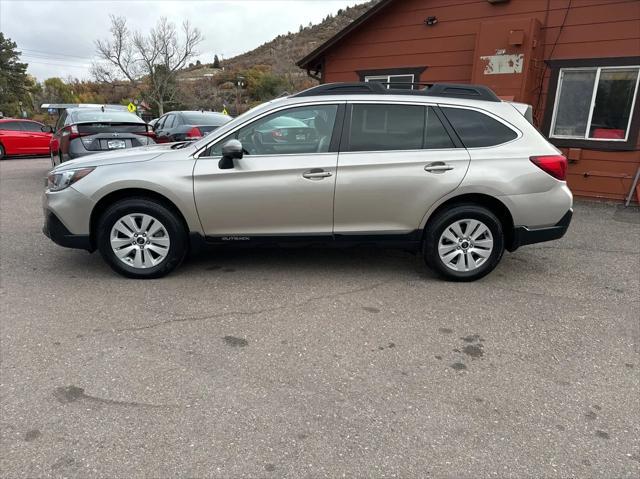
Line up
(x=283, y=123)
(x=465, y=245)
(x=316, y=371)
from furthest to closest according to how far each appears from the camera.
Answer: (x=465, y=245), (x=283, y=123), (x=316, y=371)

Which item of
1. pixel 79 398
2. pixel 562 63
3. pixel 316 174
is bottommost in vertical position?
pixel 79 398

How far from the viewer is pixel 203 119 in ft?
36.4

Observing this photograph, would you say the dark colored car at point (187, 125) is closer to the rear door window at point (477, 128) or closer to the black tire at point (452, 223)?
the rear door window at point (477, 128)

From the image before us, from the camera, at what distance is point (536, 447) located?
2338 millimetres

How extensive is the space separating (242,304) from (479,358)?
191 centimetres

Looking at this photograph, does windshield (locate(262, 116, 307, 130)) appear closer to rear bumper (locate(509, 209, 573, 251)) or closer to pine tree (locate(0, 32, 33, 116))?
rear bumper (locate(509, 209, 573, 251))

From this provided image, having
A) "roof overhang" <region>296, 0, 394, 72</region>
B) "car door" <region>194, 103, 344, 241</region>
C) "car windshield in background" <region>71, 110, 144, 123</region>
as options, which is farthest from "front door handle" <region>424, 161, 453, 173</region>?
"roof overhang" <region>296, 0, 394, 72</region>

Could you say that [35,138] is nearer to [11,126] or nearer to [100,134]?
[11,126]

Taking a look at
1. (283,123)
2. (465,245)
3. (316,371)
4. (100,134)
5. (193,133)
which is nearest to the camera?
(316,371)

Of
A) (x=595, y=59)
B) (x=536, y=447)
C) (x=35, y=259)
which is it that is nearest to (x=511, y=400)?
(x=536, y=447)

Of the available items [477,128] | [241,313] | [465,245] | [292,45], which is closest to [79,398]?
[241,313]

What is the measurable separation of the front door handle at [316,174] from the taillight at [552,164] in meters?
1.89

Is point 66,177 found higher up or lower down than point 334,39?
lower down

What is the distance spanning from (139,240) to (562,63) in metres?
8.24
